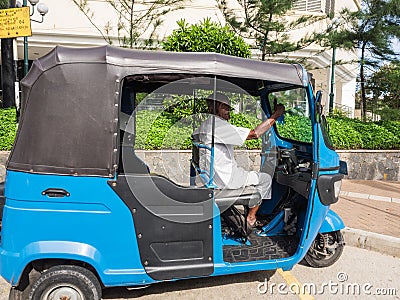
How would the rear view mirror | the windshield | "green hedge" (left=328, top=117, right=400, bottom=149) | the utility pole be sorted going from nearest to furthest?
the rear view mirror → the windshield → the utility pole → "green hedge" (left=328, top=117, right=400, bottom=149)

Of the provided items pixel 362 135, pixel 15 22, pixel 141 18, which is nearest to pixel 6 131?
pixel 15 22

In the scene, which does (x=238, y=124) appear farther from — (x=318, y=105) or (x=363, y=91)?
(x=363, y=91)

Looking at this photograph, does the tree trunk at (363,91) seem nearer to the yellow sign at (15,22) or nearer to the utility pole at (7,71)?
the yellow sign at (15,22)

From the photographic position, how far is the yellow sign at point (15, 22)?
538cm

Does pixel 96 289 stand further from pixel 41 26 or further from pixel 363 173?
pixel 41 26

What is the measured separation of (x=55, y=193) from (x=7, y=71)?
7.38m

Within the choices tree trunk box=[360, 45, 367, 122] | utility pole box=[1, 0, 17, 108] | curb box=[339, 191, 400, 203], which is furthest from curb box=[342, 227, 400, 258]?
utility pole box=[1, 0, 17, 108]

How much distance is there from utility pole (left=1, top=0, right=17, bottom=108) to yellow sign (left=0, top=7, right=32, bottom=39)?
136 inches

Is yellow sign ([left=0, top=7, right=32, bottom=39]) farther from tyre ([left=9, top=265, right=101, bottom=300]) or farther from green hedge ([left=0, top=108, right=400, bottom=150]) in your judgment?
tyre ([left=9, top=265, right=101, bottom=300])

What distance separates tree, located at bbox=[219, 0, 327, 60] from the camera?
9349 millimetres

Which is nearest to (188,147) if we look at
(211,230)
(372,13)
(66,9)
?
(211,230)

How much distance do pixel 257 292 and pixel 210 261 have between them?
2.51 feet

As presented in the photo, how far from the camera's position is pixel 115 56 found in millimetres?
2703

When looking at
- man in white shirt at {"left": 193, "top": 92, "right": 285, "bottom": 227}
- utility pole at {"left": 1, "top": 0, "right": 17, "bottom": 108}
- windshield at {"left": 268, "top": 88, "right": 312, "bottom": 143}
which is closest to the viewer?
man in white shirt at {"left": 193, "top": 92, "right": 285, "bottom": 227}
